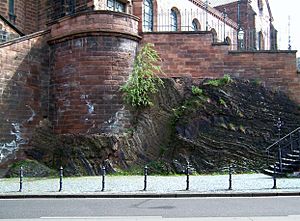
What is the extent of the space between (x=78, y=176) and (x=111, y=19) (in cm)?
781

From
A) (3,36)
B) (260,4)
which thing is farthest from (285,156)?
(260,4)

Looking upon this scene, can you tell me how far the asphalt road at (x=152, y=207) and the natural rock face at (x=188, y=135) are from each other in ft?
23.6

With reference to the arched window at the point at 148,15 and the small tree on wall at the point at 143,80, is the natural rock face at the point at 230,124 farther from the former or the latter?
the arched window at the point at 148,15

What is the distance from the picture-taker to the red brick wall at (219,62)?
23.0m

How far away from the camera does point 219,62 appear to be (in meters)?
23.1

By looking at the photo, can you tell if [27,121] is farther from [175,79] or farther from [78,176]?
[175,79]

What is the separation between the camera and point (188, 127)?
20625 millimetres

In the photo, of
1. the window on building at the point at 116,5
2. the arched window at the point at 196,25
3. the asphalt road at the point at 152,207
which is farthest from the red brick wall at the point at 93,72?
the arched window at the point at 196,25

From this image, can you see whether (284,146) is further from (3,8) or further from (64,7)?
→ (3,8)

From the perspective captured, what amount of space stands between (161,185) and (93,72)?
26.0 ft

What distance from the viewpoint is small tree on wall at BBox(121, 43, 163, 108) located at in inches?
836

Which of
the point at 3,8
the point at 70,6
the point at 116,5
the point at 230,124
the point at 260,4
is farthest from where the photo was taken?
the point at 260,4

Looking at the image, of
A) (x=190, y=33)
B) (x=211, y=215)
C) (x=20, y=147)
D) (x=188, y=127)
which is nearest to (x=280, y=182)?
(x=188, y=127)

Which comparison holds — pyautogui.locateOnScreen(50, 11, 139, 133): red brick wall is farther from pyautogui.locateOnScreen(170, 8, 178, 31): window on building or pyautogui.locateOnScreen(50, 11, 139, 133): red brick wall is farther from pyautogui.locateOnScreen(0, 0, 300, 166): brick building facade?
pyautogui.locateOnScreen(170, 8, 178, 31): window on building
